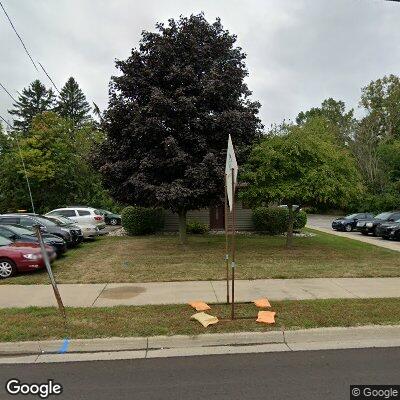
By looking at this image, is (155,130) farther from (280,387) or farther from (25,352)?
(280,387)

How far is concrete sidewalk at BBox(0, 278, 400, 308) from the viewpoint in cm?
844

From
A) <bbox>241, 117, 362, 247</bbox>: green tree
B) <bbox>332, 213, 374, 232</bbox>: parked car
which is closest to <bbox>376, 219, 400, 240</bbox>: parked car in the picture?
<bbox>332, 213, 374, 232</bbox>: parked car

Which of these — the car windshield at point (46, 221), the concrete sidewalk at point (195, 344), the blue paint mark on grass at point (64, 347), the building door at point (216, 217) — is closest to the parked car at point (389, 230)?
the building door at point (216, 217)

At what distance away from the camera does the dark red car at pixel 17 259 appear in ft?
37.1

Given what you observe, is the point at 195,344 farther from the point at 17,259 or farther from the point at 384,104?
the point at 384,104

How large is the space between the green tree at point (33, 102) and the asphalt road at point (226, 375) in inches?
2795

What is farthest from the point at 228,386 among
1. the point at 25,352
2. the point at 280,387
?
the point at 25,352

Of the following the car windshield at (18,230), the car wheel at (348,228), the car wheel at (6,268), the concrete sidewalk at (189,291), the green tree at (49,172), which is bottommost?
the car wheel at (348,228)

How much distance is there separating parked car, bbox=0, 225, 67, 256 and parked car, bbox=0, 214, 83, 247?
1.96m

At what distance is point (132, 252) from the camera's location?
1592 centimetres

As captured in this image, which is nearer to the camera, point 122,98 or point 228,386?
point 228,386

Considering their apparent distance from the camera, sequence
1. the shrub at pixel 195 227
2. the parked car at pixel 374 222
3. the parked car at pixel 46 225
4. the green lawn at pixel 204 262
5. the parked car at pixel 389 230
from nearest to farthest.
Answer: the green lawn at pixel 204 262
the parked car at pixel 46 225
the parked car at pixel 389 230
the shrub at pixel 195 227
the parked car at pixel 374 222

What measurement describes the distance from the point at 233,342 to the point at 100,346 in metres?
1.83
